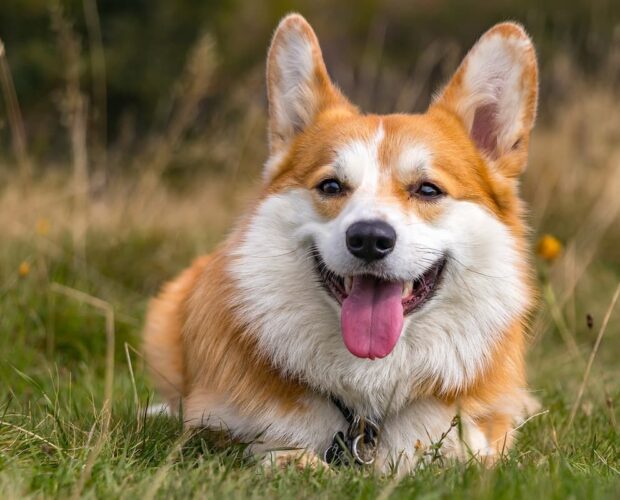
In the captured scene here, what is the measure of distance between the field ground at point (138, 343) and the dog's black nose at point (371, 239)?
2.29 feet

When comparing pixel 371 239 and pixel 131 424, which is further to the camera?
pixel 131 424

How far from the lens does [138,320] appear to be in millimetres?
4836

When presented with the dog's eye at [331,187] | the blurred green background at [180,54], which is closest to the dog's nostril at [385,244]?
the dog's eye at [331,187]

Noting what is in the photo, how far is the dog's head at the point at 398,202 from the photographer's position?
293 centimetres

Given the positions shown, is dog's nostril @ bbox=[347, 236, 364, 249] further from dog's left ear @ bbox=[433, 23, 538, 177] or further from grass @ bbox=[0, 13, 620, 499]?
dog's left ear @ bbox=[433, 23, 538, 177]

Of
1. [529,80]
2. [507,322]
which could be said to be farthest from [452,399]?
[529,80]

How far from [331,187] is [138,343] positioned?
1.93m

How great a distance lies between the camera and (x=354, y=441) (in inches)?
116

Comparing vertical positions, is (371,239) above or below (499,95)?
below

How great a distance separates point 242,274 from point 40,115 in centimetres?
963

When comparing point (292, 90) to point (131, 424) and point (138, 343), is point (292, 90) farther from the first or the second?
point (138, 343)

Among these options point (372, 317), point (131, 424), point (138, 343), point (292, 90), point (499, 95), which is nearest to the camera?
point (372, 317)

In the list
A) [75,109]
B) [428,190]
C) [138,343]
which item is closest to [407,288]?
[428,190]

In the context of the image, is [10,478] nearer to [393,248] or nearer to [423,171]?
[393,248]
